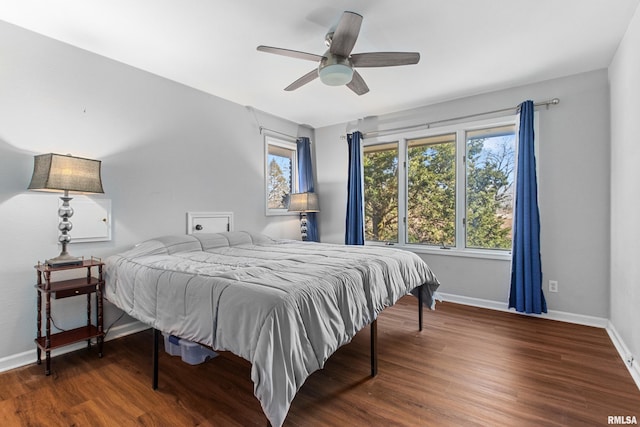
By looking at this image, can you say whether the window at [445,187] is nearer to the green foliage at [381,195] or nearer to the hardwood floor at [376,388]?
the green foliage at [381,195]

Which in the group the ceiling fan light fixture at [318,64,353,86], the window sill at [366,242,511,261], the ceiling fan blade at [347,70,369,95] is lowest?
the window sill at [366,242,511,261]

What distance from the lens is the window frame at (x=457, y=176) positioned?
3.57 metres

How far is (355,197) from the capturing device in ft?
14.8

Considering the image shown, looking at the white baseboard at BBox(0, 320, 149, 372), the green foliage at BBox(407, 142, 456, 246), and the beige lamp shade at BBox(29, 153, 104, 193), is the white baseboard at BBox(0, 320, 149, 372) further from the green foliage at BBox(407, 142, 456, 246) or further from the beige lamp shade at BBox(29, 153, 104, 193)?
the green foliage at BBox(407, 142, 456, 246)

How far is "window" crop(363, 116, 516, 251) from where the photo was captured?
363 cm

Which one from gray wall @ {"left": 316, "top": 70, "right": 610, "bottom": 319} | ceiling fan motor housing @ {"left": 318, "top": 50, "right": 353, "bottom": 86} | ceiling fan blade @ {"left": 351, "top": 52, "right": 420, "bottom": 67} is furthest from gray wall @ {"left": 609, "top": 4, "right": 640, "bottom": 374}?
ceiling fan motor housing @ {"left": 318, "top": 50, "right": 353, "bottom": 86}

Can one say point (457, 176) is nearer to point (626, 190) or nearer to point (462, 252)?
point (462, 252)

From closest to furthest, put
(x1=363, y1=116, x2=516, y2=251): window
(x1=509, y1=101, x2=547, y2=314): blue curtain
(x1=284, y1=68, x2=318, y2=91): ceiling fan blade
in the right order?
1. (x1=284, y1=68, x2=318, y2=91): ceiling fan blade
2. (x1=509, y1=101, x2=547, y2=314): blue curtain
3. (x1=363, y1=116, x2=516, y2=251): window

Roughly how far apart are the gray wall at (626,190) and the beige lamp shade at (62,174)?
3978 millimetres

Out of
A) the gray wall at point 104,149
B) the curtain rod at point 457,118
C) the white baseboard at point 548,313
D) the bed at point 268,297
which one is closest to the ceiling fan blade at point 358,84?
the bed at point 268,297

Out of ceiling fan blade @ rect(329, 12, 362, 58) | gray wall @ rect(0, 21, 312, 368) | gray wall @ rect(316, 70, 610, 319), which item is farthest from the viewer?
gray wall @ rect(316, 70, 610, 319)

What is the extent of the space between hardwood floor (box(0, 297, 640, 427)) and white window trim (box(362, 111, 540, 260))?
1145mm

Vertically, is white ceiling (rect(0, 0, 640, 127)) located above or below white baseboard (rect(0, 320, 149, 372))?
above

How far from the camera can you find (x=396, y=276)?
241 cm
